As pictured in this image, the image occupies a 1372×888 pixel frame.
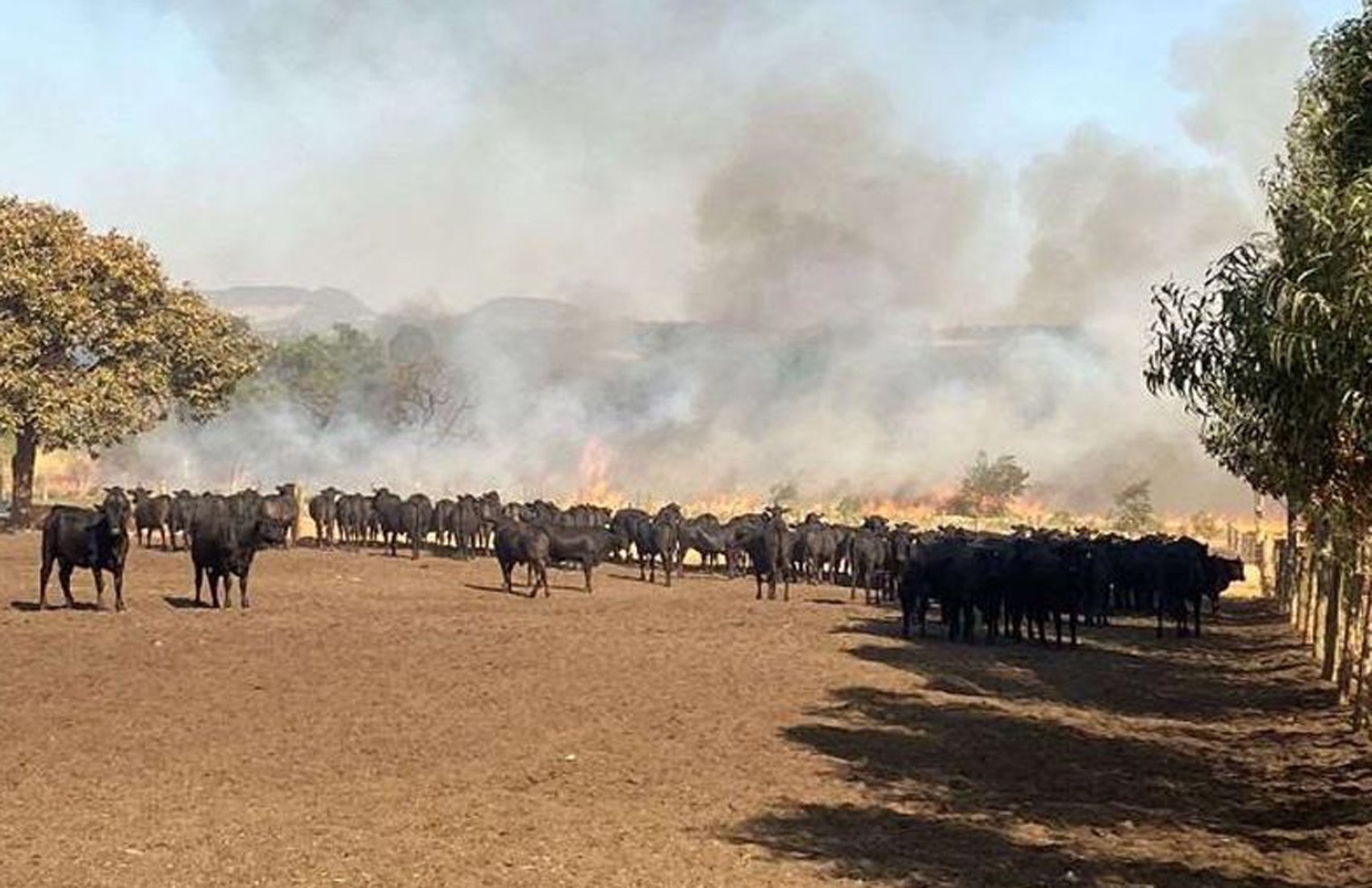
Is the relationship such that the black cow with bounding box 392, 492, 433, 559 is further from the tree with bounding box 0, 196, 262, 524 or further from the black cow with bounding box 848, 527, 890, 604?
the black cow with bounding box 848, 527, 890, 604

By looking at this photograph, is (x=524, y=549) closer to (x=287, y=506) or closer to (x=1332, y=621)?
(x=287, y=506)

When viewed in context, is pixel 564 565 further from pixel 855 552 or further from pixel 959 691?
pixel 959 691

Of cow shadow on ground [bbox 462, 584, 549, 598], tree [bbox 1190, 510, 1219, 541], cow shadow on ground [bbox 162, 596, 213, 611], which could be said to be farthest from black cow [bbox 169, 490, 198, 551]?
tree [bbox 1190, 510, 1219, 541]

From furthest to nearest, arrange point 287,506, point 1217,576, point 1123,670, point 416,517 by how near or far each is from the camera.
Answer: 1. point 287,506
2. point 416,517
3. point 1217,576
4. point 1123,670

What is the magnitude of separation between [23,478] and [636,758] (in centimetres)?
4320

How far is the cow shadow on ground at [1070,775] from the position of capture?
40.9 ft

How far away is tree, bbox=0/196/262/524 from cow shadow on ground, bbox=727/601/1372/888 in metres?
33.9

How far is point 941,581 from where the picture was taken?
93.8ft

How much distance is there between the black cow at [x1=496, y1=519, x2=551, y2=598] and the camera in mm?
34844

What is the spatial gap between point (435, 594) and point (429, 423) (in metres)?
87.5

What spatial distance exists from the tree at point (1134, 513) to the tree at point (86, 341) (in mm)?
47981

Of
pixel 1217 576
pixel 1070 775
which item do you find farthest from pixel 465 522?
pixel 1070 775

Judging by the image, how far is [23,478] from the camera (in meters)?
52.1

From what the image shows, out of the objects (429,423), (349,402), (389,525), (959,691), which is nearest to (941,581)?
(959,691)
